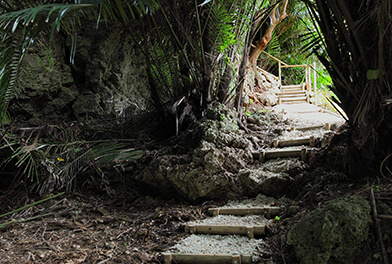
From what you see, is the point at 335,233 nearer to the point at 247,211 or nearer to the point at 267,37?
the point at 247,211

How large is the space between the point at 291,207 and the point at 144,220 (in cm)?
112

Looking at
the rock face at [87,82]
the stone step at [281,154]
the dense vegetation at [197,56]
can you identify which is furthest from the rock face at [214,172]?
the rock face at [87,82]

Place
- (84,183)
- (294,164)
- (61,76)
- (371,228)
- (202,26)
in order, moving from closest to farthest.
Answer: (371,228)
(294,164)
(84,183)
(202,26)
(61,76)

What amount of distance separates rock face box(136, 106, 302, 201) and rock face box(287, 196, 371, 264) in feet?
2.91

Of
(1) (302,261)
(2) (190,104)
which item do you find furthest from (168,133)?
(1) (302,261)

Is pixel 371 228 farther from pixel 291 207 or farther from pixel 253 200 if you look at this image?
pixel 253 200

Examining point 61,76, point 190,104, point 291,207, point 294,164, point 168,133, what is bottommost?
point 291,207

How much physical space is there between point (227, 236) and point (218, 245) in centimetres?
13

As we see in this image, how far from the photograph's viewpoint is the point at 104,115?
3.75 metres

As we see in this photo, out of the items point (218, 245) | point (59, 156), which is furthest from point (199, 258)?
point (59, 156)

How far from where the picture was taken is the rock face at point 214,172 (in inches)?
98.8

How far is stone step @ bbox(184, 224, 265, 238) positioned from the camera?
1.96m

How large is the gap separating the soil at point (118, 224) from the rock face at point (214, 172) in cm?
12

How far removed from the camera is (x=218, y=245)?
192cm
